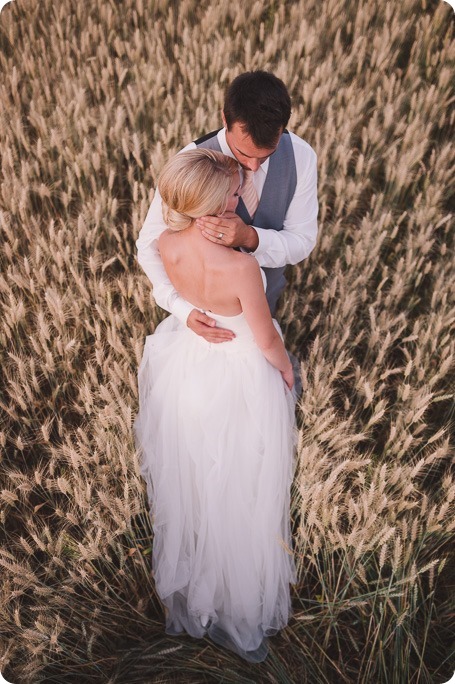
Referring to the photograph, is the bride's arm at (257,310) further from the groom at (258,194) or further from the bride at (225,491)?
the groom at (258,194)

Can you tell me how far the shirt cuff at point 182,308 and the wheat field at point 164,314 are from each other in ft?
1.04

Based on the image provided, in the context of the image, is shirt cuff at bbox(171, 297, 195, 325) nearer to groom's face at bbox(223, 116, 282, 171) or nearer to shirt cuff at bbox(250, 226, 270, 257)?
shirt cuff at bbox(250, 226, 270, 257)

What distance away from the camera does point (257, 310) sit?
68.8 inches

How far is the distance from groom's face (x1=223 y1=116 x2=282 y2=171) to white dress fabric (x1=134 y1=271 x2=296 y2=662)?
2.01 ft

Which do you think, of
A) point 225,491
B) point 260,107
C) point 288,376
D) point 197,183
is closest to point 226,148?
point 260,107

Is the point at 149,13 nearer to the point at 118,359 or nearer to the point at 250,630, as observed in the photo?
the point at 118,359

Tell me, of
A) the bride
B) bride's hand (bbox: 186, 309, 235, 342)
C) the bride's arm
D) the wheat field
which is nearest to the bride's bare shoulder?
the bride's arm

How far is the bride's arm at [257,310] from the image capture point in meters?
1.65

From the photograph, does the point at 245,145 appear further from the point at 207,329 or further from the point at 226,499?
the point at 226,499

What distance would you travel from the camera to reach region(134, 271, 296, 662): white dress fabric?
6.51ft

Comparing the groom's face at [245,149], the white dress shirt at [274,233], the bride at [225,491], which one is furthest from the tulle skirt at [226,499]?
the groom's face at [245,149]

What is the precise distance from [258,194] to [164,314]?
975mm

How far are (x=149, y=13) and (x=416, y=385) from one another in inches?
170

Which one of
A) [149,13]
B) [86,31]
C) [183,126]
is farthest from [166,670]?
[149,13]
